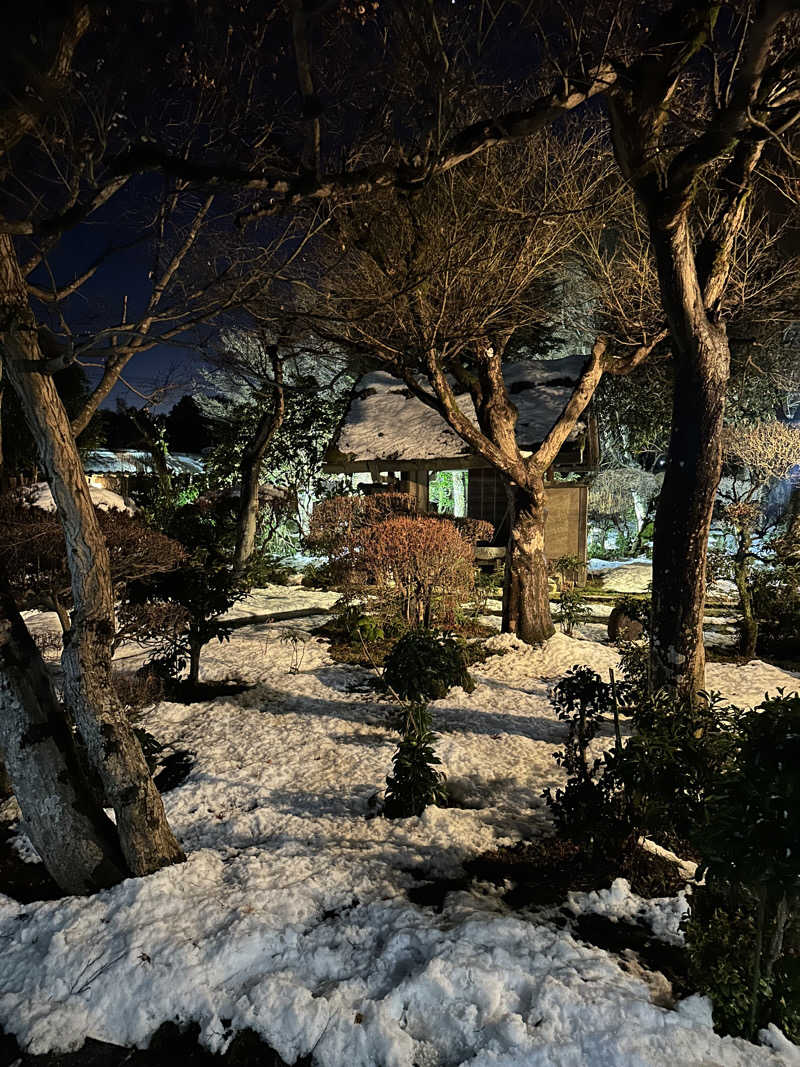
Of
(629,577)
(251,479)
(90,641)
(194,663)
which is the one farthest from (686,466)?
(629,577)

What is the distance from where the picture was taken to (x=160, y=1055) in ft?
7.68

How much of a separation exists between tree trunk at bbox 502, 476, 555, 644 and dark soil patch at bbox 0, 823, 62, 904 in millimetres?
6661

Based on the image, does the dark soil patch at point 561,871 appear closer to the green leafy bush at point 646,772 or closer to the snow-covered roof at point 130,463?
the green leafy bush at point 646,772

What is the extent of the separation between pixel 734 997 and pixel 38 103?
508 cm

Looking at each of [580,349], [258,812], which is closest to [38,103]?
[258,812]

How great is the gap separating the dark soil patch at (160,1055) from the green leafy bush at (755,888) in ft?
5.58

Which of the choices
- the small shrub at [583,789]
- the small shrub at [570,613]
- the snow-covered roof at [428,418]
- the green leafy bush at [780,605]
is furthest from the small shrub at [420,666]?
the green leafy bush at [780,605]

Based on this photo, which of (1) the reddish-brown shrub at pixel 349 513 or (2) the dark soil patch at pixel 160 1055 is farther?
(1) the reddish-brown shrub at pixel 349 513

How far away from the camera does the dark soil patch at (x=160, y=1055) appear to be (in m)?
2.30

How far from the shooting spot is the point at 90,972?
2.64 metres

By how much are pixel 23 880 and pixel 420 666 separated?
3.13 m

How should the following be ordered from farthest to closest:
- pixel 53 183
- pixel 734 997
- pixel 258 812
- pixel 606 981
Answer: pixel 258 812 < pixel 53 183 < pixel 606 981 < pixel 734 997

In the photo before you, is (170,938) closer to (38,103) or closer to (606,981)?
(606,981)

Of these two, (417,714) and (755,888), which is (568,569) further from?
(755,888)
